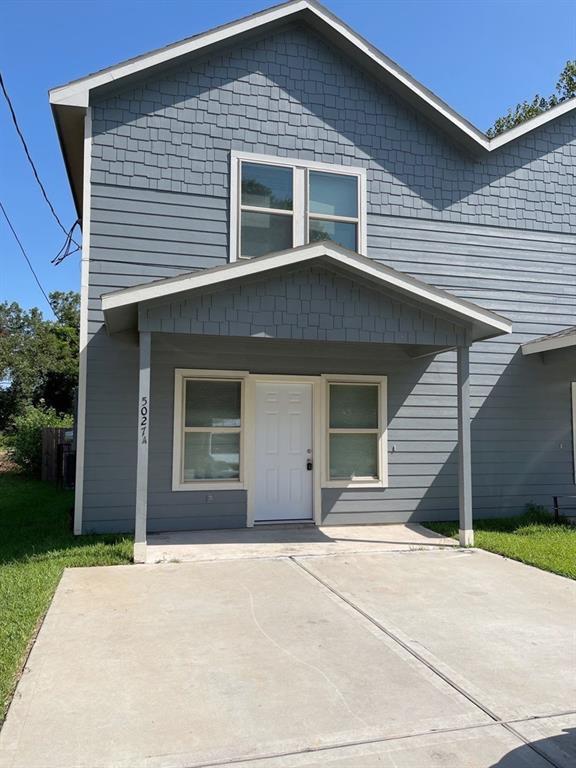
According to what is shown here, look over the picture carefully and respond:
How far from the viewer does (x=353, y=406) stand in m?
8.79

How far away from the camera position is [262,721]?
9.99 feet

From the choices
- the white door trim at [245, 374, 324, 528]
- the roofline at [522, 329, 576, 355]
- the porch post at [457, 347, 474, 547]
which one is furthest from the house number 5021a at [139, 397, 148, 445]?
the roofline at [522, 329, 576, 355]

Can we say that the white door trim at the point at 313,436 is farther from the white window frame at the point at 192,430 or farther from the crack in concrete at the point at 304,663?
the crack in concrete at the point at 304,663

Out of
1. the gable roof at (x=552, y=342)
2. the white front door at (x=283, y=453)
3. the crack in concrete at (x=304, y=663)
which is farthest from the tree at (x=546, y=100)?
the crack in concrete at (x=304, y=663)

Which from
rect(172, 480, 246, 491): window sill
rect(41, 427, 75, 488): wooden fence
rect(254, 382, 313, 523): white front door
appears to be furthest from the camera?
rect(41, 427, 75, 488): wooden fence

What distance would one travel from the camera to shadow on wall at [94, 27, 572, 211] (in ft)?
26.6

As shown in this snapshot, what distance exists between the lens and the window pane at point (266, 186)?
8.28 meters

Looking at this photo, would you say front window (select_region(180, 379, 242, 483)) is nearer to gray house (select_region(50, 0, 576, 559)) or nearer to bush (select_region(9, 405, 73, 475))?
gray house (select_region(50, 0, 576, 559))

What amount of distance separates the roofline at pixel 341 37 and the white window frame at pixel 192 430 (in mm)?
3823

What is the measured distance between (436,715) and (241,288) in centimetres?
468

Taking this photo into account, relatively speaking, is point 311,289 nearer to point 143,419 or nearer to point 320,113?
point 143,419

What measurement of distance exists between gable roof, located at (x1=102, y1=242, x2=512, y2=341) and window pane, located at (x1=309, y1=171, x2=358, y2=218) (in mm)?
2176

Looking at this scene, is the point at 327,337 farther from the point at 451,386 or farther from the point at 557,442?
the point at 557,442

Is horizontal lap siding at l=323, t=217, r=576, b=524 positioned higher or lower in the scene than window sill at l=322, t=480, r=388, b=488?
higher
